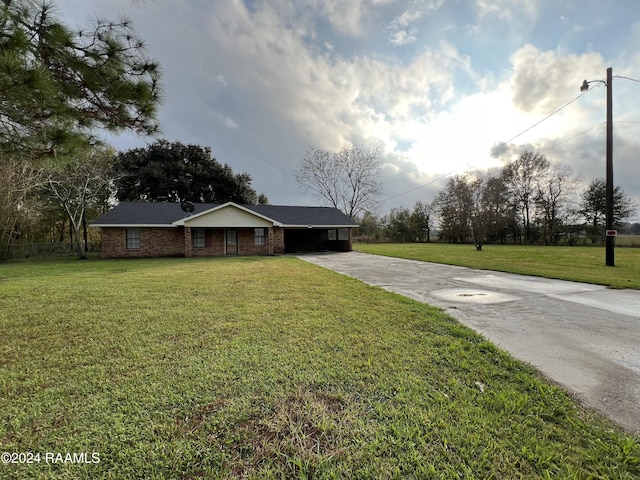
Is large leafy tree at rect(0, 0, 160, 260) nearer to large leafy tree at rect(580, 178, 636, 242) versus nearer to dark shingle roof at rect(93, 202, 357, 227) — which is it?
dark shingle roof at rect(93, 202, 357, 227)

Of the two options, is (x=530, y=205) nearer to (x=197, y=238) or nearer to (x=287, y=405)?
(x=197, y=238)

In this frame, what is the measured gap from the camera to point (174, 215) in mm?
17312

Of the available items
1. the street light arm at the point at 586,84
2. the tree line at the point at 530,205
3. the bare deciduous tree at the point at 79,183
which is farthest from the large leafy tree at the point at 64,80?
the tree line at the point at 530,205

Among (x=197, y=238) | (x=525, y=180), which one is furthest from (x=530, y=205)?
(x=197, y=238)

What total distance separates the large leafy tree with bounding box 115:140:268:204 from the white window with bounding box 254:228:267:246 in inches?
431

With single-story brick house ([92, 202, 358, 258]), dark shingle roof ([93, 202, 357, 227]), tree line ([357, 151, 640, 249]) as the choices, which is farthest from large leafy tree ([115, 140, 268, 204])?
tree line ([357, 151, 640, 249])

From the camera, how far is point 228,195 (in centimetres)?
2716

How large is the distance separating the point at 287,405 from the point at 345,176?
30.5m

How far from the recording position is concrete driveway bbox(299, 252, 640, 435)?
227 centimetres

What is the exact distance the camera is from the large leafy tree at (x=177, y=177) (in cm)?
2483

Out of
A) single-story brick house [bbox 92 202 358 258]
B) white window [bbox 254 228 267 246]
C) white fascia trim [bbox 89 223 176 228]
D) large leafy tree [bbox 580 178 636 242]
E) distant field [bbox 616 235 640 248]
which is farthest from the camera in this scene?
large leafy tree [bbox 580 178 636 242]

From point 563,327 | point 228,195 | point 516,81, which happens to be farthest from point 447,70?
point 228,195

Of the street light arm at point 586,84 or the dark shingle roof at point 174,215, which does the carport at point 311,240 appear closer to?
the dark shingle roof at point 174,215

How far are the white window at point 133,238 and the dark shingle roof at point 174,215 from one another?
1.90 feet
